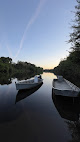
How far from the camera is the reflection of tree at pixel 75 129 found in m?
4.27

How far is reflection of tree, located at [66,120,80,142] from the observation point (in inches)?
168

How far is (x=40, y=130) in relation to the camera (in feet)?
15.6

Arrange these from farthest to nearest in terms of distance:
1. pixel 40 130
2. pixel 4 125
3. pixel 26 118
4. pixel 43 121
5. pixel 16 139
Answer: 1. pixel 26 118
2. pixel 43 121
3. pixel 4 125
4. pixel 40 130
5. pixel 16 139

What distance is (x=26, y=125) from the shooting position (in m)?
5.26

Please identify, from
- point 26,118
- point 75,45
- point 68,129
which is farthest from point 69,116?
point 75,45

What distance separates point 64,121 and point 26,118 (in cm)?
267

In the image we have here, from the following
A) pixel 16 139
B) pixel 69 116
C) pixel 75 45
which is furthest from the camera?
pixel 75 45

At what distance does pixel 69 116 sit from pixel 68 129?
166cm

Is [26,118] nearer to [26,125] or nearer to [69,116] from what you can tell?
[26,125]

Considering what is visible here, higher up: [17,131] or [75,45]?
[75,45]

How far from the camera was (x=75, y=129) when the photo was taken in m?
5.04

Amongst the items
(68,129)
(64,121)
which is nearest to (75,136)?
Result: (68,129)

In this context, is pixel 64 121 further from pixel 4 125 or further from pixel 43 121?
pixel 4 125

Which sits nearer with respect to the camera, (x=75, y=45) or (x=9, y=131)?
(x=9, y=131)
